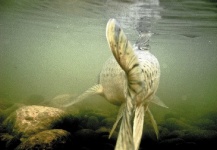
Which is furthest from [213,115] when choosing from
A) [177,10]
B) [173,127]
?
[177,10]

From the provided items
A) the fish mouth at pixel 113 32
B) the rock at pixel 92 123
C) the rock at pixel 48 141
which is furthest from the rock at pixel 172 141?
the fish mouth at pixel 113 32

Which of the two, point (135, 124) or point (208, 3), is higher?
point (208, 3)

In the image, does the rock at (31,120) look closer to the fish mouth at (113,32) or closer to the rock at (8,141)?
the rock at (8,141)

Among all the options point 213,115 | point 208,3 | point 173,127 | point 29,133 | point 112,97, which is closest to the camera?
point 112,97

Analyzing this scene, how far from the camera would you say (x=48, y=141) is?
19.4ft

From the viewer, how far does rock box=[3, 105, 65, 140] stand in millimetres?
7008

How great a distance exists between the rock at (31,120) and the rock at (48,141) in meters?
0.96

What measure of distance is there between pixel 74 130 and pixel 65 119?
0.44 meters

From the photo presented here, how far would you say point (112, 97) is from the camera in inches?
245

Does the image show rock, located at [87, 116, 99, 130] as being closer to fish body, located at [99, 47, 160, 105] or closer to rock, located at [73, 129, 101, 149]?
rock, located at [73, 129, 101, 149]

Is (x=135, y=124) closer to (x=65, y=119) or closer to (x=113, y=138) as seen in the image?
(x=113, y=138)

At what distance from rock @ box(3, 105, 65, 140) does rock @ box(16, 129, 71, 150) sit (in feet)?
3.13

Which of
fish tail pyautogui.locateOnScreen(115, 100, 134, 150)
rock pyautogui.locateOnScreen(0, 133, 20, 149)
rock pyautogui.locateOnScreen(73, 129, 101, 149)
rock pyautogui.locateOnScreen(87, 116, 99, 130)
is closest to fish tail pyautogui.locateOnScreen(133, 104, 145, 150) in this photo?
fish tail pyautogui.locateOnScreen(115, 100, 134, 150)

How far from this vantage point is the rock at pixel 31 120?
7.01 m
